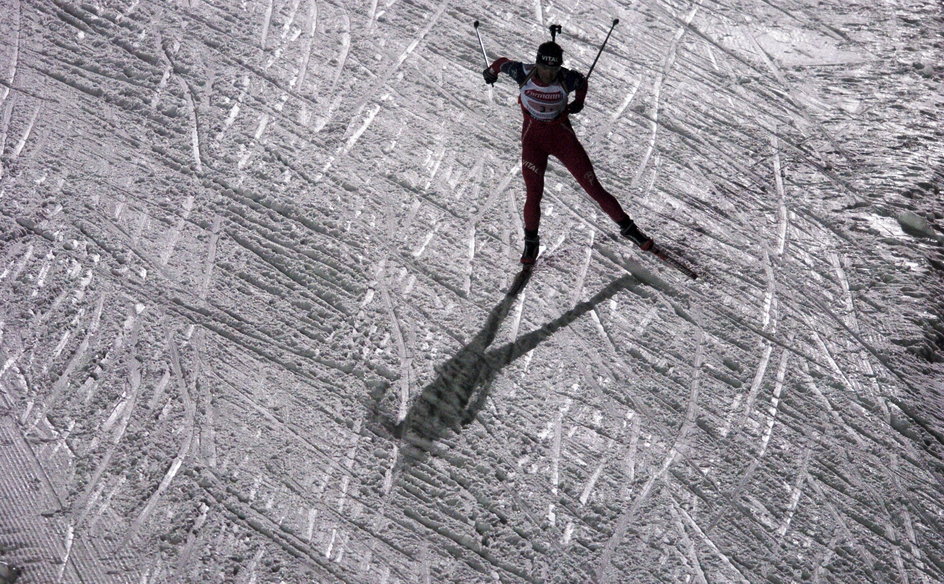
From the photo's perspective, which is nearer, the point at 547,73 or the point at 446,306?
the point at 547,73

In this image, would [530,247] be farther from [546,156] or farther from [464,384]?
[464,384]

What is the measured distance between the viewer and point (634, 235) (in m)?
6.06

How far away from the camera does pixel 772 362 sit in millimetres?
5781

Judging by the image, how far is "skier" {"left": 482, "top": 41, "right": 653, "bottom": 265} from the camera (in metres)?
5.34

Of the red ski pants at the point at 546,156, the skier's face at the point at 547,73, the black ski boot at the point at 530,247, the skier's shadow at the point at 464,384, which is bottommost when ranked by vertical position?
the skier's shadow at the point at 464,384

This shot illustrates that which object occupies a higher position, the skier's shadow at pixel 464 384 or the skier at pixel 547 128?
the skier at pixel 547 128

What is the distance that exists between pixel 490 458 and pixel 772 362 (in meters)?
2.37

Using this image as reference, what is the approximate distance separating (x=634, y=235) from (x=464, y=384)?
187 cm

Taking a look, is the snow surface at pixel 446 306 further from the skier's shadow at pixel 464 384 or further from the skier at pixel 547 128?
the skier at pixel 547 128

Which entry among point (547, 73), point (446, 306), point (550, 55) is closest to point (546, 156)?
point (547, 73)

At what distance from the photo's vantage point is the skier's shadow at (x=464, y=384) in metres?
5.14

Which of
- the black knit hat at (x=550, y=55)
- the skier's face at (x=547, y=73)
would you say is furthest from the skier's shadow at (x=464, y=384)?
the black knit hat at (x=550, y=55)

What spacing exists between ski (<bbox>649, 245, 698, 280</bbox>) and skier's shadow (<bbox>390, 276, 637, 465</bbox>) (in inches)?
24.2

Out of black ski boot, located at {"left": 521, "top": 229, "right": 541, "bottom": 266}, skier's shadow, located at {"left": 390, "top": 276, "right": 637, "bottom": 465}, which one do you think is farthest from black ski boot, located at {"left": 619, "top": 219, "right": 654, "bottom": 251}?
black ski boot, located at {"left": 521, "top": 229, "right": 541, "bottom": 266}
